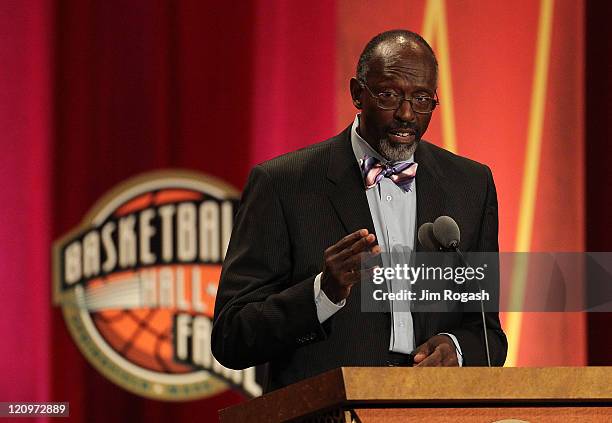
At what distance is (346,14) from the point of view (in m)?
3.80

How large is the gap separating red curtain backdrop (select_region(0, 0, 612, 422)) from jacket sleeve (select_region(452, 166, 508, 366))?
1.30 meters

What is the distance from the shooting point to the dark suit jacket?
215cm

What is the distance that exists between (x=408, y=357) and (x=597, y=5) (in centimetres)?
218

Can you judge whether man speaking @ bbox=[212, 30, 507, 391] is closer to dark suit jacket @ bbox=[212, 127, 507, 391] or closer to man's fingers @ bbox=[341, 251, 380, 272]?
dark suit jacket @ bbox=[212, 127, 507, 391]

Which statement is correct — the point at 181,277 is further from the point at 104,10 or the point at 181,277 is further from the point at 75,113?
the point at 104,10

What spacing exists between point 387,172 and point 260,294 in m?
0.37

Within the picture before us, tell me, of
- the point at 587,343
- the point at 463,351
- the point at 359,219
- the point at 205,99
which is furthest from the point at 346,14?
the point at 463,351

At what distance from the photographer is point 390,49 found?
7.62 ft

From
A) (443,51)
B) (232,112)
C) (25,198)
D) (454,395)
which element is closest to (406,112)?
(454,395)

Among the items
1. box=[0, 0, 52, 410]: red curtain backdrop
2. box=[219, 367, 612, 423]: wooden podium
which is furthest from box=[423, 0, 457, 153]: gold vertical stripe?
box=[219, 367, 612, 423]: wooden podium

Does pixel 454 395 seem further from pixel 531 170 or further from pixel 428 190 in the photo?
pixel 531 170

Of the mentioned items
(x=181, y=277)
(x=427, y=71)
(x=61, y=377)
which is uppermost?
(x=427, y=71)

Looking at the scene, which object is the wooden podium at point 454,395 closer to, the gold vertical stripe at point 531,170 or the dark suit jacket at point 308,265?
the dark suit jacket at point 308,265

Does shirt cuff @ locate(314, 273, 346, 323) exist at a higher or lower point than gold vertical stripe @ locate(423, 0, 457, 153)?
lower
